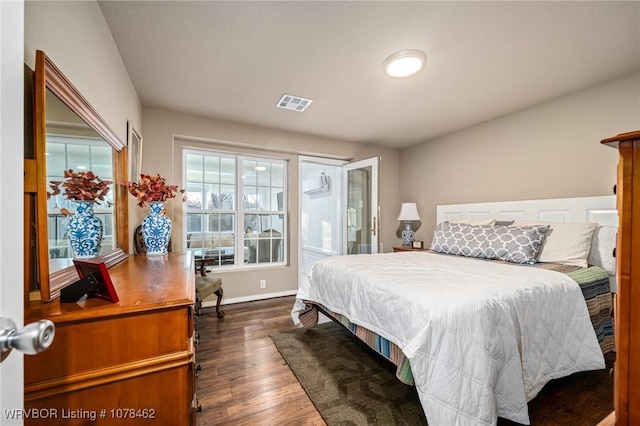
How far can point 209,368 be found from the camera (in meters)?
2.02

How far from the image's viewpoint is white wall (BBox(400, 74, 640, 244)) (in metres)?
2.40

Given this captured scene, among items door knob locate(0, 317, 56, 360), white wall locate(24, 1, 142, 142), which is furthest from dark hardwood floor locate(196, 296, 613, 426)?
white wall locate(24, 1, 142, 142)

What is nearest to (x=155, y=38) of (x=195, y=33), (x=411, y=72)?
(x=195, y=33)

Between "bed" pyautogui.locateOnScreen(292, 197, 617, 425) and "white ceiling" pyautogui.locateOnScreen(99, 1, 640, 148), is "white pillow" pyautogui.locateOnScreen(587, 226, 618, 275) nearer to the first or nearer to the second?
"bed" pyautogui.locateOnScreen(292, 197, 617, 425)

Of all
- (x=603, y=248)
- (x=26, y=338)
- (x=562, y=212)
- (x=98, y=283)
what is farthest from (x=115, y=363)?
(x=562, y=212)

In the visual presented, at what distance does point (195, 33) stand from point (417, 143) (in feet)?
12.0

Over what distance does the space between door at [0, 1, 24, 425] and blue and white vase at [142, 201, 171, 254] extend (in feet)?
5.62

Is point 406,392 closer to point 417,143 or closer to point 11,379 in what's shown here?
point 11,379

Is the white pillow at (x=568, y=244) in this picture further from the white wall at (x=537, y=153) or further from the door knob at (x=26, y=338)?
the door knob at (x=26, y=338)

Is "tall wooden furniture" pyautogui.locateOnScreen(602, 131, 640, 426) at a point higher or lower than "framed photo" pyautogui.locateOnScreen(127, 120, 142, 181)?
lower

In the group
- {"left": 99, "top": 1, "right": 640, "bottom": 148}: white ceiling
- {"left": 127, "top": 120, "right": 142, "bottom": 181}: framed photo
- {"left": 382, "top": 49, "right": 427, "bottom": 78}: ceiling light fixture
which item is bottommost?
{"left": 127, "top": 120, "right": 142, "bottom": 181}: framed photo

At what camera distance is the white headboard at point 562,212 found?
2.25 m

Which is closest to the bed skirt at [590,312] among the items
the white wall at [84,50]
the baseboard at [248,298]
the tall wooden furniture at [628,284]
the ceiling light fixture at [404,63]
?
the tall wooden furniture at [628,284]

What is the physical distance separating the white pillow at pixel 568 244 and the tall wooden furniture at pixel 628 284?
1.85 meters
